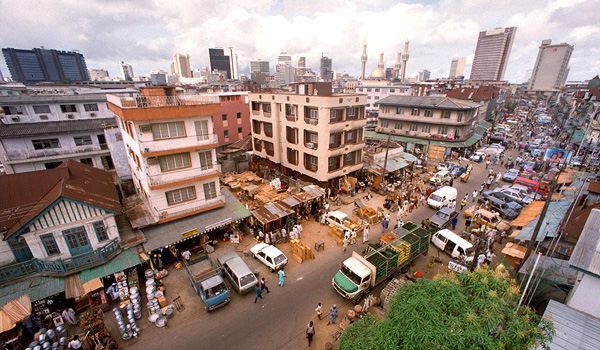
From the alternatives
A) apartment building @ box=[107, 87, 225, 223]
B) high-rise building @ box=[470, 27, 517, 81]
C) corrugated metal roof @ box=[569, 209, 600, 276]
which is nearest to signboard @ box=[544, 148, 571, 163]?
corrugated metal roof @ box=[569, 209, 600, 276]

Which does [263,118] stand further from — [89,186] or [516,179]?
[516,179]

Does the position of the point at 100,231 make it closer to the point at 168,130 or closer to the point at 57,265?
the point at 57,265

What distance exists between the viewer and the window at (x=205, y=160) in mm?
22781

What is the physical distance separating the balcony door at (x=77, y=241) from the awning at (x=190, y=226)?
3.81 meters

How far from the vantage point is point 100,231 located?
19.0m

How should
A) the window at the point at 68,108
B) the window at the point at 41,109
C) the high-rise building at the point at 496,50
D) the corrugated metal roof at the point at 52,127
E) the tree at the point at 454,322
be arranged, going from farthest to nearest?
the high-rise building at the point at 496,50 → the window at the point at 68,108 → the window at the point at 41,109 → the corrugated metal roof at the point at 52,127 → the tree at the point at 454,322

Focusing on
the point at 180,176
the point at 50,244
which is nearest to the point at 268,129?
the point at 180,176

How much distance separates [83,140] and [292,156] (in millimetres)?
26368

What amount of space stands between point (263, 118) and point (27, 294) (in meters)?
30.8

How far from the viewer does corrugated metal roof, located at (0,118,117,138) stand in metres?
26.7

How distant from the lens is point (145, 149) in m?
19.8

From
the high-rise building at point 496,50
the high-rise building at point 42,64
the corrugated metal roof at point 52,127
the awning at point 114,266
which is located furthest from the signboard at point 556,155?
the high-rise building at point 42,64

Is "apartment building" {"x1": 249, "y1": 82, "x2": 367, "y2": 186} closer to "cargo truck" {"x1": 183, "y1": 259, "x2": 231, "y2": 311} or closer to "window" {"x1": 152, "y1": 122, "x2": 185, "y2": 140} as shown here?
"window" {"x1": 152, "y1": 122, "x2": 185, "y2": 140}

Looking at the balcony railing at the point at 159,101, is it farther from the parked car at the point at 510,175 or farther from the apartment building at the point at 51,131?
the parked car at the point at 510,175
